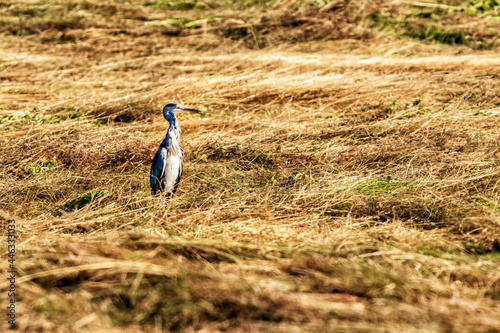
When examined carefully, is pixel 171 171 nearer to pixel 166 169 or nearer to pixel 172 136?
pixel 166 169

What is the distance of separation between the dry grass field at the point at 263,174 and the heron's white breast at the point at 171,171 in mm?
202

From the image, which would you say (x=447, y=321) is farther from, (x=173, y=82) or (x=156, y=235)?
(x=173, y=82)

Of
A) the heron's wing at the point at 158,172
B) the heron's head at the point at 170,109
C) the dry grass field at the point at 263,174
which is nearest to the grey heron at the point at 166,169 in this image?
the heron's wing at the point at 158,172

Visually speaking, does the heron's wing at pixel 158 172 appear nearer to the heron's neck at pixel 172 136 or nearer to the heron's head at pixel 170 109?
the heron's neck at pixel 172 136

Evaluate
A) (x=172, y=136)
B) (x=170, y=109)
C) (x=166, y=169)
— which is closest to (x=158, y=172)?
(x=166, y=169)

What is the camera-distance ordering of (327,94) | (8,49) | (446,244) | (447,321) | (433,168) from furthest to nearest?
(8,49), (327,94), (433,168), (446,244), (447,321)

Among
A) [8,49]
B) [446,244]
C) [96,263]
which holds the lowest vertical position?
[446,244]

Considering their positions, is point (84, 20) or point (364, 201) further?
point (84, 20)

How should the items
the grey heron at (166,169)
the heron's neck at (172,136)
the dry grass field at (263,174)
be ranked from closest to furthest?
the dry grass field at (263,174) → the grey heron at (166,169) → the heron's neck at (172,136)

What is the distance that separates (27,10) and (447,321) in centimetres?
1276

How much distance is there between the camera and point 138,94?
6863mm

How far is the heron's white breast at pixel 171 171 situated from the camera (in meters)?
4.44

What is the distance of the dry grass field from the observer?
242 centimetres

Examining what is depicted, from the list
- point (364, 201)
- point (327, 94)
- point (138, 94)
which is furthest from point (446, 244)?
point (138, 94)
